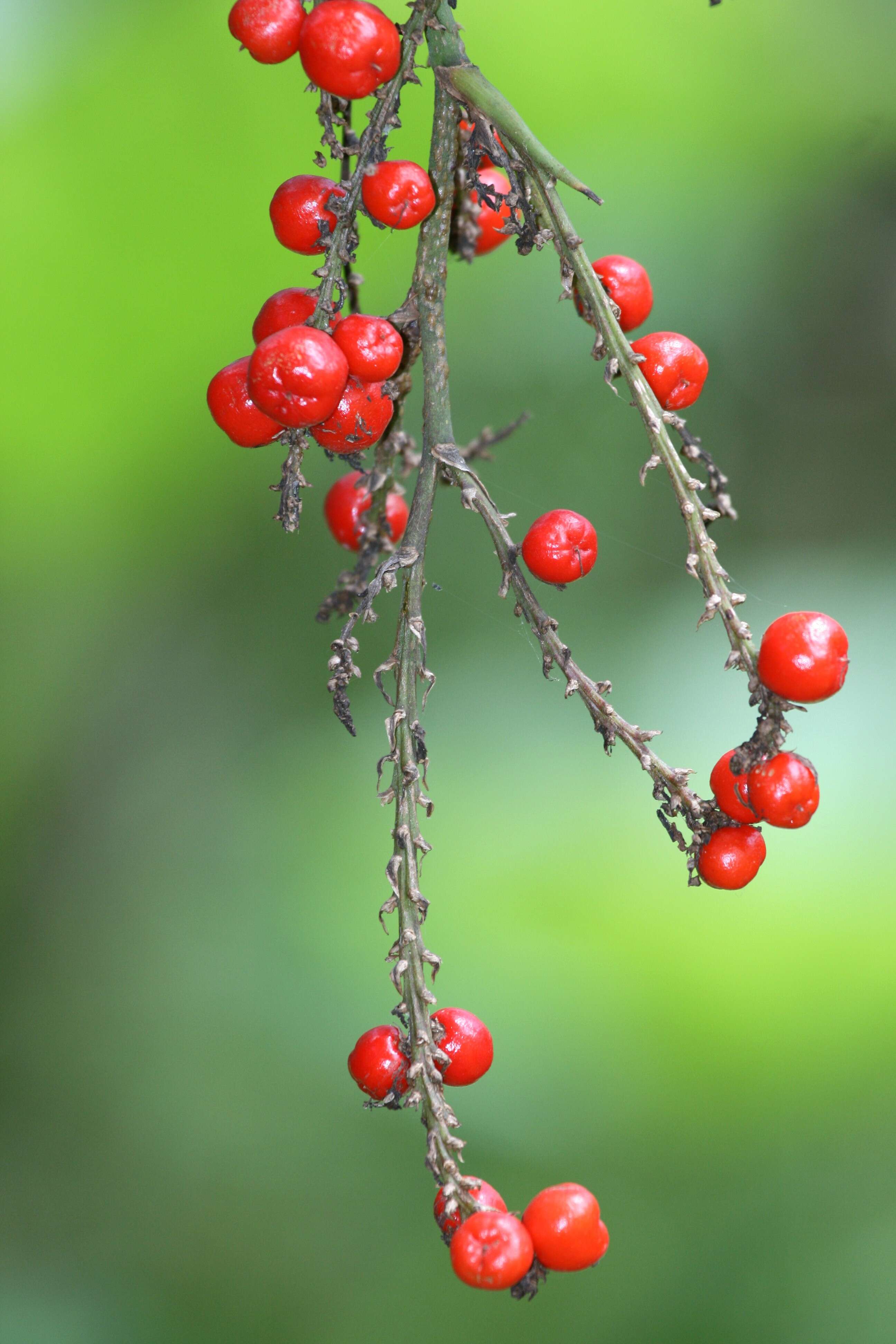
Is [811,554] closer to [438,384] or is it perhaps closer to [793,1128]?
[793,1128]

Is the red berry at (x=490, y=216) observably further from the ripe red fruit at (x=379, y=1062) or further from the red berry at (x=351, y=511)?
the ripe red fruit at (x=379, y=1062)

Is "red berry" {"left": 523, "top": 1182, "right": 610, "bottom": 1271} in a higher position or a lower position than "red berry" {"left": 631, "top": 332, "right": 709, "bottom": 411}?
lower

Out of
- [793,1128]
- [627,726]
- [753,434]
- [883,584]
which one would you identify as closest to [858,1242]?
[793,1128]

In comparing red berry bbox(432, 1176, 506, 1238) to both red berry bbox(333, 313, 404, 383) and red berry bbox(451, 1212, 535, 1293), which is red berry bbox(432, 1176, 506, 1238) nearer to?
red berry bbox(451, 1212, 535, 1293)

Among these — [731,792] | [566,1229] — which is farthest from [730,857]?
[566,1229]

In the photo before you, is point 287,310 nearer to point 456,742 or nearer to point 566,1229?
point 566,1229

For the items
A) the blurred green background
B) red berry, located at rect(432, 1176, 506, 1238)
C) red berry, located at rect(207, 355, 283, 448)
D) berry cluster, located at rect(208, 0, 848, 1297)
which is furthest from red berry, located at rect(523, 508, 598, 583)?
the blurred green background
